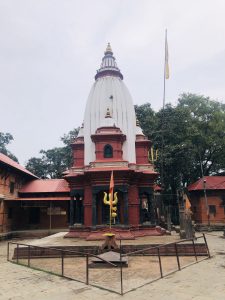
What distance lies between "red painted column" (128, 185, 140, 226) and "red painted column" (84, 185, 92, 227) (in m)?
2.78

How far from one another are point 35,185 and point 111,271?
914 inches

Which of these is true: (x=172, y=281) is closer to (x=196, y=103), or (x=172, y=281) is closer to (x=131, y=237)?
(x=131, y=237)

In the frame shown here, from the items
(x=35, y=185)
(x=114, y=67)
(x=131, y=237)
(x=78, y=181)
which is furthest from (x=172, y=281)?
(x=35, y=185)

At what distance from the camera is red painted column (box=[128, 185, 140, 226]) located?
19.5 meters

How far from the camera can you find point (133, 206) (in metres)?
19.9

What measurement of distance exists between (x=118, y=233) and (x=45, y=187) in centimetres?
1577

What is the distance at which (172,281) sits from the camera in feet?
29.2

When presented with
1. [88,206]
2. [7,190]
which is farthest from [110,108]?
[7,190]

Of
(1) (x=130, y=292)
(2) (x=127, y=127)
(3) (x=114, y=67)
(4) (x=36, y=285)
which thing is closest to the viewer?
(1) (x=130, y=292)

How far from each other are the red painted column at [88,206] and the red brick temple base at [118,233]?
1.82 ft

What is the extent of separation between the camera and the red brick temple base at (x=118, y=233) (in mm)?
17688

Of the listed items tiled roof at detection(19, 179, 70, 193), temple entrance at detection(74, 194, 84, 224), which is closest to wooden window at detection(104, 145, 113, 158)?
temple entrance at detection(74, 194, 84, 224)

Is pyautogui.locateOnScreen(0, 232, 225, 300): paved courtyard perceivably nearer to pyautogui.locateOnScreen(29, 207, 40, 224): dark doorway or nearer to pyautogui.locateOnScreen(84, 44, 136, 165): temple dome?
pyautogui.locateOnScreen(84, 44, 136, 165): temple dome

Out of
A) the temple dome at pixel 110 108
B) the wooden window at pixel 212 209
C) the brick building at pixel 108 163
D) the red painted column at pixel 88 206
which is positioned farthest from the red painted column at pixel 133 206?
the wooden window at pixel 212 209
